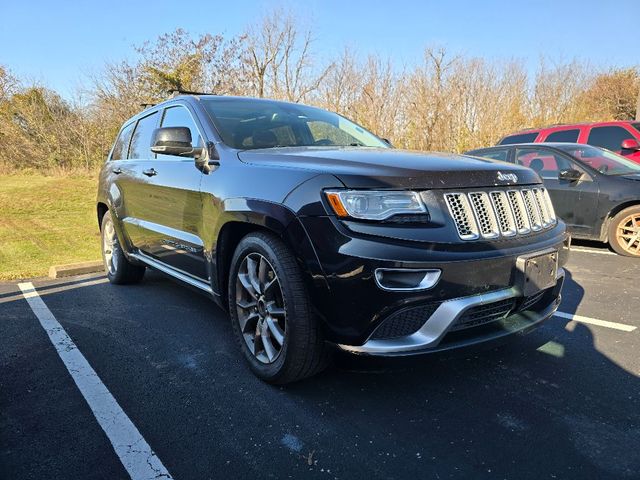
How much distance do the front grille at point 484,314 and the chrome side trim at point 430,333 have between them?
44 mm

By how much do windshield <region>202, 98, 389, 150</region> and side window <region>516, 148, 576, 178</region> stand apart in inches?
151

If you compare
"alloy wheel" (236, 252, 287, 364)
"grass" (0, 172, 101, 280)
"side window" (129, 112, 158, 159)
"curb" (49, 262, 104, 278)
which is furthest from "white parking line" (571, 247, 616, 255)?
"grass" (0, 172, 101, 280)

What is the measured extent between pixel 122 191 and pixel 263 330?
260cm

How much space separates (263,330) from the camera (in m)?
2.73

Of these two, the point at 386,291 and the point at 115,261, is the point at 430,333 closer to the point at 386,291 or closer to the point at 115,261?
the point at 386,291

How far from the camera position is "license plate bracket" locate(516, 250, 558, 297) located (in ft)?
7.69

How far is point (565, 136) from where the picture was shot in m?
8.68

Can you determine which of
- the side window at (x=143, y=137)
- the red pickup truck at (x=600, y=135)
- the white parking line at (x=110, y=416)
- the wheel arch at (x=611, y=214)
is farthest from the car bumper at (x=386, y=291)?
the red pickup truck at (x=600, y=135)

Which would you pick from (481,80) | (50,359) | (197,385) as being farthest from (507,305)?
(481,80)

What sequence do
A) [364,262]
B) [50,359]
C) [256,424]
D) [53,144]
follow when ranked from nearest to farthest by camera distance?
1. [364,262]
2. [256,424]
3. [50,359]
4. [53,144]

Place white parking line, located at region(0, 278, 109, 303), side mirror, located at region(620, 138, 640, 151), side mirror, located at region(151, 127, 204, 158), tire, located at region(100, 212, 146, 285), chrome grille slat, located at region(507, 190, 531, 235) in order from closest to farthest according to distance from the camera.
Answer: chrome grille slat, located at region(507, 190, 531, 235) < side mirror, located at region(151, 127, 204, 158) < white parking line, located at region(0, 278, 109, 303) < tire, located at region(100, 212, 146, 285) < side mirror, located at region(620, 138, 640, 151)

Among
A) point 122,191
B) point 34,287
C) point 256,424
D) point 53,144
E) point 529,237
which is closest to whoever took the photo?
point 256,424

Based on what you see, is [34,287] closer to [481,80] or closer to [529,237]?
[529,237]

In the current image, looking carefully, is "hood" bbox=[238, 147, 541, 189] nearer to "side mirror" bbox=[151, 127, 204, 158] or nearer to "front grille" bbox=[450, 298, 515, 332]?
"side mirror" bbox=[151, 127, 204, 158]
